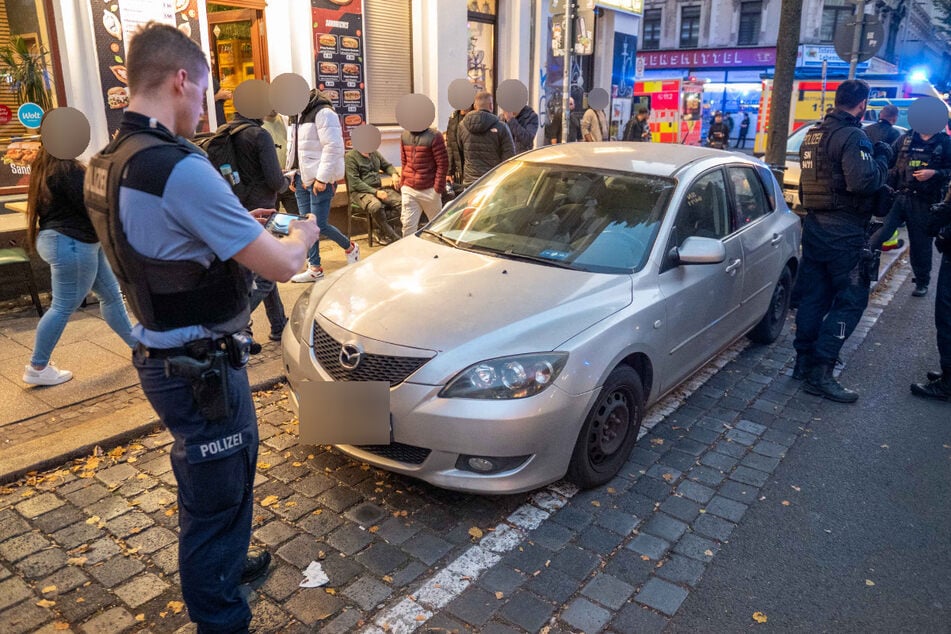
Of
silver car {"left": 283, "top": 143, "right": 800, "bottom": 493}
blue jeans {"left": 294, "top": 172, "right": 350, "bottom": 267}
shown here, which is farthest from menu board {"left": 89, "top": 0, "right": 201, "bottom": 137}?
silver car {"left": 283, "top": 143, "right": 800, "bottom": 493}

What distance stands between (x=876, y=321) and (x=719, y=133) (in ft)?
60.4

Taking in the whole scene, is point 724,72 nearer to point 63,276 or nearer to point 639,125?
point 639,125

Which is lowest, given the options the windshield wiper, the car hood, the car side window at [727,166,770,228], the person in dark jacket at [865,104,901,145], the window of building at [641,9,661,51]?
the car hood

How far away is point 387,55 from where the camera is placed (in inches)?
439

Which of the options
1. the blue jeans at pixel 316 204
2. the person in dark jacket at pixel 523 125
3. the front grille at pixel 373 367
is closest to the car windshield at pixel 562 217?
the front grille at pixel 373 367

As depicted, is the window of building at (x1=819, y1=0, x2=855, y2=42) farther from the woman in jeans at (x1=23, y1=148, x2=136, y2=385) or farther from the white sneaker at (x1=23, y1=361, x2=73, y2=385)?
the white sneaker at (x1=23, y1=361, x2=73, y2=385)

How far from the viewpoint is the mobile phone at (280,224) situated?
2.50m

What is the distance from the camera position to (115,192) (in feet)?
7.30

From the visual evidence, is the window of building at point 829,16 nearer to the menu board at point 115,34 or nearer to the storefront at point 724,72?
the storefront at point 724,72

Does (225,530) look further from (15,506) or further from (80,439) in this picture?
(80,439)

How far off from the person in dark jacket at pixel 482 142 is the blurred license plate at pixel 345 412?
15.7 ft

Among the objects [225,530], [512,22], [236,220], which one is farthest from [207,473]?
[512,22]

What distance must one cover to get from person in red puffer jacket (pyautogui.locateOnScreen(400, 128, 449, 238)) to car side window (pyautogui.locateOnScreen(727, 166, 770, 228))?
3.27 meters

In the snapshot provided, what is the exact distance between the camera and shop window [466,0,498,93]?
41.9 ft
